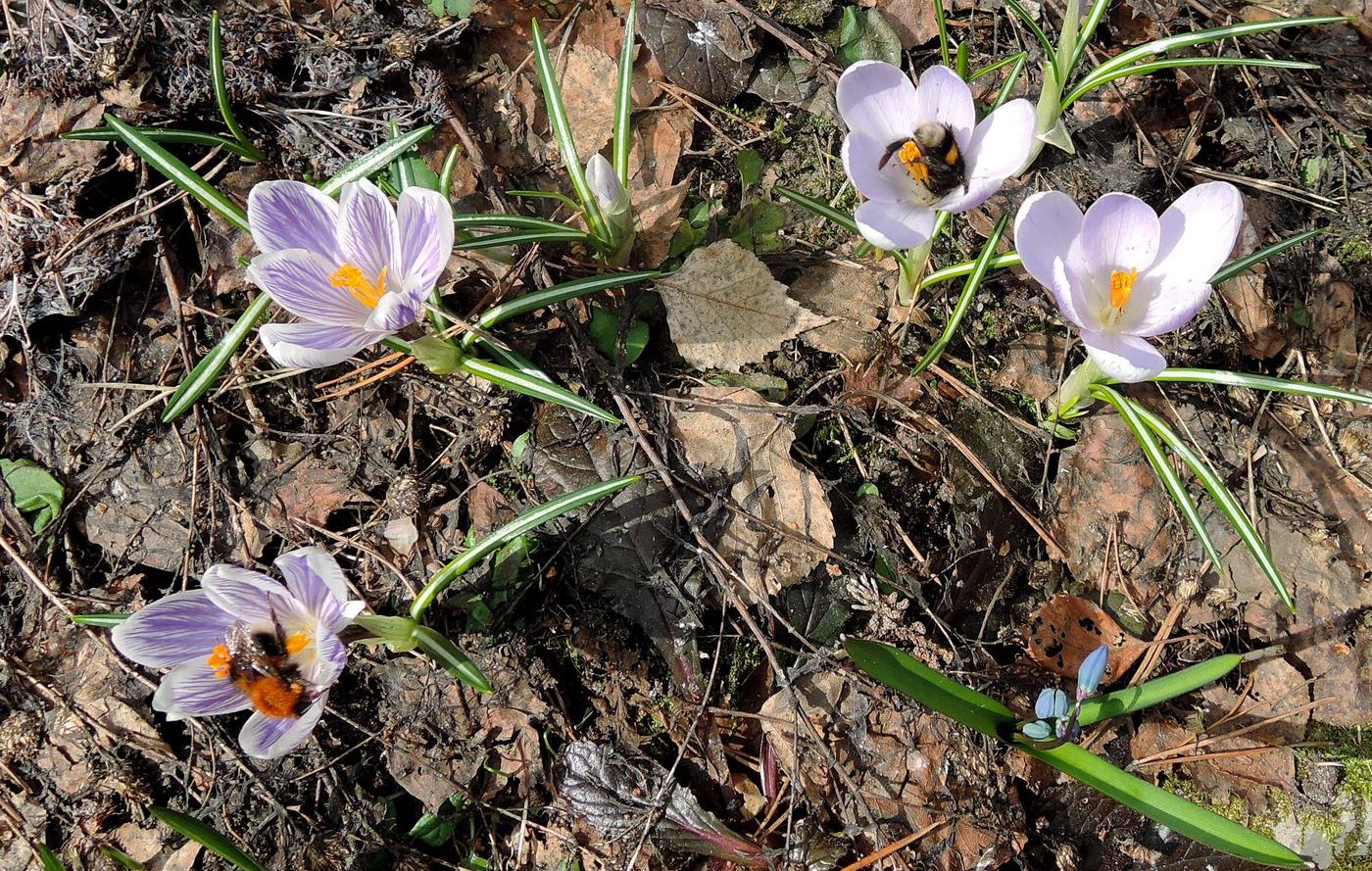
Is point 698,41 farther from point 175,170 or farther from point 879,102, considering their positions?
point 175,170

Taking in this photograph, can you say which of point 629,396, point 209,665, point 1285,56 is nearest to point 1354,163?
point 1285,56

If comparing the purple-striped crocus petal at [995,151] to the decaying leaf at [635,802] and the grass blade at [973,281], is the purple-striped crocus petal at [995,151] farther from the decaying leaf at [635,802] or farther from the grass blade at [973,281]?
the decaying leaf at [635,802]

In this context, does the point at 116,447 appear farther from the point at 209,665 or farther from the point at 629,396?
the point at 629,396

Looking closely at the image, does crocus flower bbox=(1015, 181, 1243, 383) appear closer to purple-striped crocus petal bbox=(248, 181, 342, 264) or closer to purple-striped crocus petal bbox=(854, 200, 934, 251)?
purple-striped crocus petal bbox=(854, 200, 934, 251)

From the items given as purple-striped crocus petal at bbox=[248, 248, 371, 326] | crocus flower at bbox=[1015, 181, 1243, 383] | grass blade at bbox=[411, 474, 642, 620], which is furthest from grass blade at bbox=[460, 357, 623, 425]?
crocus flower at bbox=[1015, 181, 1243, 383]

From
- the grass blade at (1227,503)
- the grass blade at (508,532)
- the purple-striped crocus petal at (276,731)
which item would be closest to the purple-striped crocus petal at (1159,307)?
the grass blade at (1227,503)

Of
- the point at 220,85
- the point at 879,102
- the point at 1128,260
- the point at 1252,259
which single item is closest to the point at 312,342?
the point at 220,85

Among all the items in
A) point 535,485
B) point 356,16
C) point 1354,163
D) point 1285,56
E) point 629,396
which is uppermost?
point 356,16
